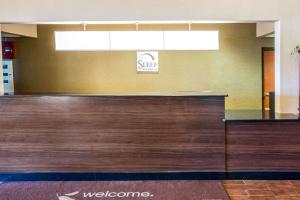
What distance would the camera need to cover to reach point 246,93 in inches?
317

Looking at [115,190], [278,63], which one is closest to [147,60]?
[278,63]

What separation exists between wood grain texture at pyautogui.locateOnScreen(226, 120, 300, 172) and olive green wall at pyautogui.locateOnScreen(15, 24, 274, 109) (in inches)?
138

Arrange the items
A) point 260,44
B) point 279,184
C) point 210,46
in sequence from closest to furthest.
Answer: point 279,184 → point 210,46 → point 260,44

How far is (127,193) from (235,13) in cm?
280

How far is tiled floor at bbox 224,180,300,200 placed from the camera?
4055mm

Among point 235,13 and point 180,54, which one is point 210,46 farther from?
point 180,54

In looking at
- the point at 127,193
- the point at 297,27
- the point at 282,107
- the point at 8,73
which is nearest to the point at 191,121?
the point at 127,193

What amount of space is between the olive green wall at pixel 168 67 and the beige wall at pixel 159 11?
9.52ft

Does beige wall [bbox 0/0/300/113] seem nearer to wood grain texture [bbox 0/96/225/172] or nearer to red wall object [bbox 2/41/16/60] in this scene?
wood grain texture [bbox 0/96/225/172]

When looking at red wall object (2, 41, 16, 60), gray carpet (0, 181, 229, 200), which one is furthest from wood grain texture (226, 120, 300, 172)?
red wall object (2, 41, 16, 60)

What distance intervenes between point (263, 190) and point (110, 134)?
1959mm

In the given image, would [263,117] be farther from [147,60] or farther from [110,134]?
[147,60]

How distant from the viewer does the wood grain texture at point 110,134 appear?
4508 mm

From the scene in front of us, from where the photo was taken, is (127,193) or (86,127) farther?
(86,127)
